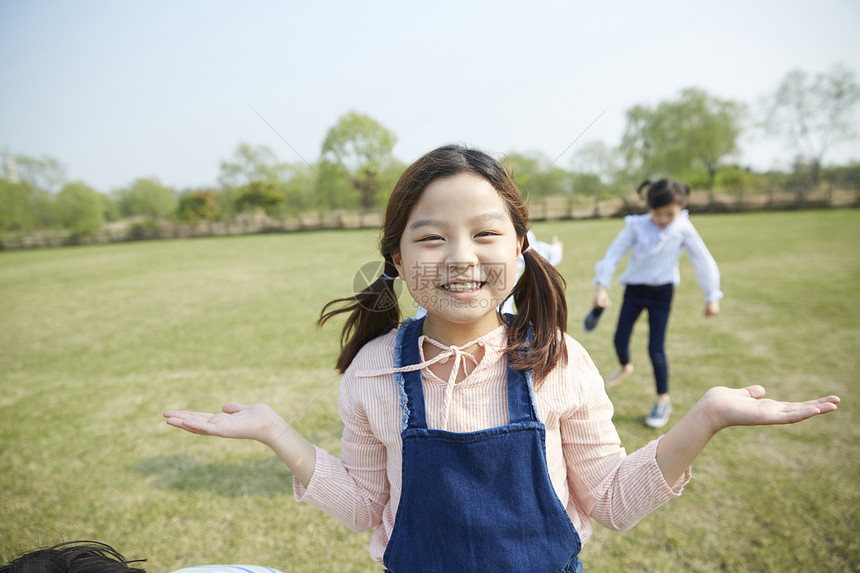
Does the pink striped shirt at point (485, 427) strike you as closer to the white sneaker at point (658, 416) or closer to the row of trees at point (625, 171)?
the white sneaker at point (658, 416)

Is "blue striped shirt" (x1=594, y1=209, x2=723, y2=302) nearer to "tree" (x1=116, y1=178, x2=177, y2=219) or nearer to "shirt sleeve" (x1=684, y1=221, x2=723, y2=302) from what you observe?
"shirt sleeve" (x1=684, y1=221, x2=723, y2=302)

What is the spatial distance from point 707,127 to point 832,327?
43360 mm

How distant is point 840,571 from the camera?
2154mm

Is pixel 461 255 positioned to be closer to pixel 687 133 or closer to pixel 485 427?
pixel 485 427

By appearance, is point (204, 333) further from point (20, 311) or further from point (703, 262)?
point (703, 262)

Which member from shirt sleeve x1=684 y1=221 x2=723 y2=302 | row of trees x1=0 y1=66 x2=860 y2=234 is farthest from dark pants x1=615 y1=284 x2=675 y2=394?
row of trees x1=0 y1=66 x2=860 y2=234

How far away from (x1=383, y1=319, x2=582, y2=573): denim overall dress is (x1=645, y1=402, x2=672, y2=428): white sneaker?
2811 mm

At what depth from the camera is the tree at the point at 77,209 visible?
41156mm

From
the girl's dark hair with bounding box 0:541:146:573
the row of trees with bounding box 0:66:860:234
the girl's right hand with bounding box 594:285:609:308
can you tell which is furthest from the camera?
the row of trees with bounding box 0:66:860:234

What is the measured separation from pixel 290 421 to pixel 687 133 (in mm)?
47715

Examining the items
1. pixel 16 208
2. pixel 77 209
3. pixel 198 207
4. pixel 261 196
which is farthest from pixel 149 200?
pixel 261 196

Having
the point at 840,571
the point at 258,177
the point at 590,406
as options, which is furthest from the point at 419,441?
the point at 258,177

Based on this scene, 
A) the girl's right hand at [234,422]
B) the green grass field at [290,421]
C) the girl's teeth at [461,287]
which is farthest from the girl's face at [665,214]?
the girl's right hand at [234,422]

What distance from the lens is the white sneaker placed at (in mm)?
3537
